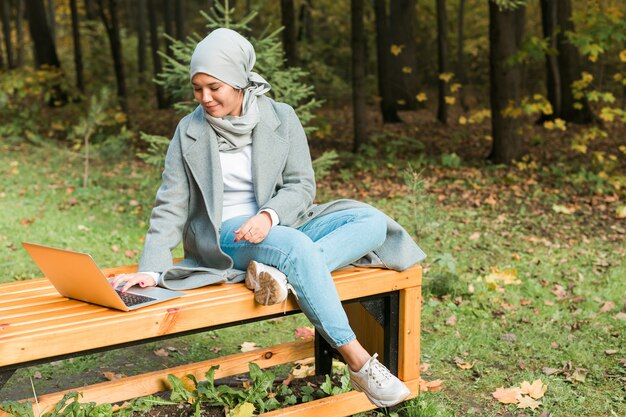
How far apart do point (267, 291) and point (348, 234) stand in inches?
19.2

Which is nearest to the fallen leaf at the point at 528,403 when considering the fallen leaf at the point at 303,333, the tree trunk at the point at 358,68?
the fallen leaf at the point at 303,333

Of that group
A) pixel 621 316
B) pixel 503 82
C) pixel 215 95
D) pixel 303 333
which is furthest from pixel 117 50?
pixel 215 95

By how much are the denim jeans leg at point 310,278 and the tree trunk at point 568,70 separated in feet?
33.6

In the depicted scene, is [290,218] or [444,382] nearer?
[290,218]

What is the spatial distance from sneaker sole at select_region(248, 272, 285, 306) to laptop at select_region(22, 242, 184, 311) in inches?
12.0

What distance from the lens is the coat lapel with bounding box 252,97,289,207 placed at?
318 cm

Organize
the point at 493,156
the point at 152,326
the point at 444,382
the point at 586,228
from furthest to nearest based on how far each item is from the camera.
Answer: the point at 493,156, the point at 586,228, the point at 444,382, the point at 152,326

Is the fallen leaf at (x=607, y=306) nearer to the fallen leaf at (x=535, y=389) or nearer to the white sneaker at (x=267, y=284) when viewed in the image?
the fallen leaf at (x=535, y=389)

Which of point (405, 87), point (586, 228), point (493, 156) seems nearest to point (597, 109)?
point (405, 87)

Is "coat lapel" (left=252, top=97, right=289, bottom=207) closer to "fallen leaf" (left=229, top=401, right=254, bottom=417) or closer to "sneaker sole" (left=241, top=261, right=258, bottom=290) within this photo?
"sneaker sole" (left=241, top=261, right=258, bottom=290)

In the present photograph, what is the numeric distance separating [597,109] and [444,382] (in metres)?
13.6

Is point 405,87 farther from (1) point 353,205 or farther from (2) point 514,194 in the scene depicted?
(1) point 353,205

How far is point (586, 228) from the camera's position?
6957mm

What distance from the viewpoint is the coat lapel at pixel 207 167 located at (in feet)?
10.0
